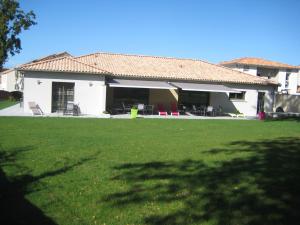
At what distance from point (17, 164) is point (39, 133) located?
24.1 feet

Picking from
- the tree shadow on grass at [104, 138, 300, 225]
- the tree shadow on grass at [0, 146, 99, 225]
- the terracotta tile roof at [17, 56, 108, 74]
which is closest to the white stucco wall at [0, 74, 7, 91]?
the terracotta tile roof at [17, 56, 108, 74]

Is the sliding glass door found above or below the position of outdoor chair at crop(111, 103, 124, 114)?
above

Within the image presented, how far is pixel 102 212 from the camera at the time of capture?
6984mm

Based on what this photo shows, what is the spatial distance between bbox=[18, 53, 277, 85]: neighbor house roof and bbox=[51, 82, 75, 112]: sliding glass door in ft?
5.13

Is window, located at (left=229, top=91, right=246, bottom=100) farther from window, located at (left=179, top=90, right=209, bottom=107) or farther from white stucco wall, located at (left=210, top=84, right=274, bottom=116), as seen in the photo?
window, located at (left=179, top=90, right=209, bottom=107)

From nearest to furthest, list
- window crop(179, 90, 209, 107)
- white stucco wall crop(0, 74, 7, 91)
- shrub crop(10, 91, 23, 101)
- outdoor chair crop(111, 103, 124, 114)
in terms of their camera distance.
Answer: outdoor chair crop(111, 103, 124, 114) → window crop(179, 90, 209, 107) → shrub crop(10, 91, 23, 101) → white stucco wall crop(0, 74, 7, 91)

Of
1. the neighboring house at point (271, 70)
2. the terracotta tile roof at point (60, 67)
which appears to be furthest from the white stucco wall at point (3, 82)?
the terracotta tile roof at point (60, 67)

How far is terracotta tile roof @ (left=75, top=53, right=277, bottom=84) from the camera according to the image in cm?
3644

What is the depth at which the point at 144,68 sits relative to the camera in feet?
125

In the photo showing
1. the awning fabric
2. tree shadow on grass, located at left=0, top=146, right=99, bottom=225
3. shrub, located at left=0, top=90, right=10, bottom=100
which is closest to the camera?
tree shadow on grass, located at left=0, top=146, right=99, bottom=225

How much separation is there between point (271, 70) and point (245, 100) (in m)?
35.6

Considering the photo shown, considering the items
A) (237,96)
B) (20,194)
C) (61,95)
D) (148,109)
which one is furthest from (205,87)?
(20,194)

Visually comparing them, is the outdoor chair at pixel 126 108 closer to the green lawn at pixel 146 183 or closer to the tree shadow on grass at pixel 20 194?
the green lawn at pixel 146 183

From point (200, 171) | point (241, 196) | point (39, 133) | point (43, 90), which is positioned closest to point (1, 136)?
point (39, 133)
